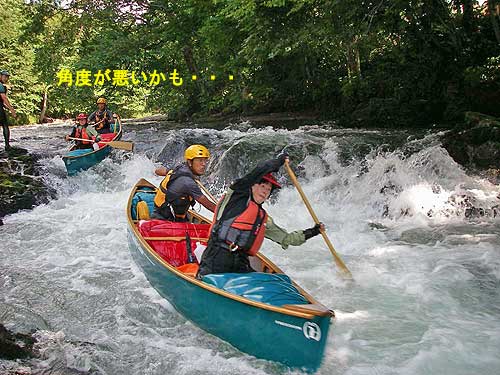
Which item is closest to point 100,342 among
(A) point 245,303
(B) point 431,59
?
(A) point 245,303

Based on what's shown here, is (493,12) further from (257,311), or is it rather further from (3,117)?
(3,117)

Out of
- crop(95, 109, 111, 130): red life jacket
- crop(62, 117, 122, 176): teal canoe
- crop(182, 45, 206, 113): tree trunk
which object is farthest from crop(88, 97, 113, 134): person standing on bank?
crop(182, 45, 206, 113): tree trunk

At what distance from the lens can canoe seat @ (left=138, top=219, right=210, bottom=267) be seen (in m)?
4.95

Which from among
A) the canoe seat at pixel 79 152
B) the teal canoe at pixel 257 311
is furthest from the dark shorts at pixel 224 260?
the canoe seat at pixel 79 152

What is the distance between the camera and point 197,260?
478 centimetres

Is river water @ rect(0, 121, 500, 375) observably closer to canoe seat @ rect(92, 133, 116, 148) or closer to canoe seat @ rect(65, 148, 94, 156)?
canoe seat @ rect(65, 148, 94, 156)

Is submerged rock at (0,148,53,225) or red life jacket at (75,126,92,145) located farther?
red life jacket at (75,126,92,145)

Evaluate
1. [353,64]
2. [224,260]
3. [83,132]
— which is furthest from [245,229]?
[353,64]

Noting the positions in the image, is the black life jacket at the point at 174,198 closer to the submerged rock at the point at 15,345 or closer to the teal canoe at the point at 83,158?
the submerged rock at the point at 15,345

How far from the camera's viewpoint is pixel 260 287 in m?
3.48

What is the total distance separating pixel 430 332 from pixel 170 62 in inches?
598

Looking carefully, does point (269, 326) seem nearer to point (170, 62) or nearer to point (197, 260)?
point (197, 260)

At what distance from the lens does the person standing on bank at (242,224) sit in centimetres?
356

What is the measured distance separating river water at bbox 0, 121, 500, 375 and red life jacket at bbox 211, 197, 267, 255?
0.84m
